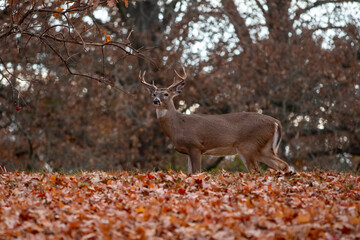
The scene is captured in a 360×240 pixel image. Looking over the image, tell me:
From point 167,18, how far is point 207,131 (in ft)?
27.6

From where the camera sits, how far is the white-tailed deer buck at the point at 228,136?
10.5m

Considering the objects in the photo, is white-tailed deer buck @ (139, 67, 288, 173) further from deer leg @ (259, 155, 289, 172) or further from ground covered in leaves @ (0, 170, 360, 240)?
ground covered in leaves @ (0, 170, 360, 240)

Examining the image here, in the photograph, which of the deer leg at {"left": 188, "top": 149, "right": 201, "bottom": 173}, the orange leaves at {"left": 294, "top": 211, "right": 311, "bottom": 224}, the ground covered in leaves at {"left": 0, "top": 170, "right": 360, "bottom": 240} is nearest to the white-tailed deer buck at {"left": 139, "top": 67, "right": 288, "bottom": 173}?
the deer leg at {"left": 188, "top": 149, "right": 201, "bottom": 173}

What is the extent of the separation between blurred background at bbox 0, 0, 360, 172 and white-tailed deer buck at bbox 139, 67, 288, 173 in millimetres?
5967

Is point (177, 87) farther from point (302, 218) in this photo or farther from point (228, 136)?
point (302, 218)

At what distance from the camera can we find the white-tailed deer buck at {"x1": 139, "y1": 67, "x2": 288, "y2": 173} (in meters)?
10.5

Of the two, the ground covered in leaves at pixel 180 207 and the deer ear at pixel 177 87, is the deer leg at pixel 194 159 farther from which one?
the ground covered in leaves at pixel 180 207

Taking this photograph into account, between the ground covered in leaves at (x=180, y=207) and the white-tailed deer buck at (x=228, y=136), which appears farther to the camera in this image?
the white-tailed deer buck at (x=228, y=136)

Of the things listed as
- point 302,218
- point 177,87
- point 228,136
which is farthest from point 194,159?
point 302,218

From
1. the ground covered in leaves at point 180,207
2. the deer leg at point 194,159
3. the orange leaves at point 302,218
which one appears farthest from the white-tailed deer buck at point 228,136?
the orange leaves at point 302,218

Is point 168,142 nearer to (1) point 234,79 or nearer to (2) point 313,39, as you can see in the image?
(1) point 234,79

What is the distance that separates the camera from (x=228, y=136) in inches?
417

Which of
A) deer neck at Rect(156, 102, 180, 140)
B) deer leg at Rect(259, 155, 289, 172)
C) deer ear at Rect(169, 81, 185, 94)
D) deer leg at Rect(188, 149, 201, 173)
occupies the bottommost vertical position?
deer leg at Rect(259, 155, 289, 172)

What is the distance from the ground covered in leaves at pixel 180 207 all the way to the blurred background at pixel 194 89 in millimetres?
8560
